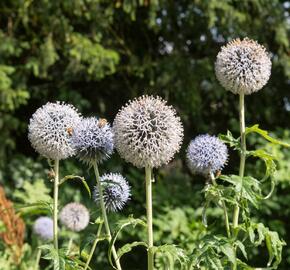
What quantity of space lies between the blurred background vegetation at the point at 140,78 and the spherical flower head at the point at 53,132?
8.77ft

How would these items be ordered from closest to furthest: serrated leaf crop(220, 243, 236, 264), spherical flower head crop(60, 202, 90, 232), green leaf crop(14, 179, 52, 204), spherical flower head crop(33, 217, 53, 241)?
serrated leaf crop(220, 243, 236, 264)
spherical flower head crop(60, 202, 90, 232)
spherical flower head crop(33, 217, 53, 241)
green leaf crop(14, 179, 52, 204)

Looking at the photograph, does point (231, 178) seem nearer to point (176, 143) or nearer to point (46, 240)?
point (176, 143)

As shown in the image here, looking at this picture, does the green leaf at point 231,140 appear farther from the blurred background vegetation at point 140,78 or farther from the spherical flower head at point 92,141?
the blurred background vegetation at point 140,78

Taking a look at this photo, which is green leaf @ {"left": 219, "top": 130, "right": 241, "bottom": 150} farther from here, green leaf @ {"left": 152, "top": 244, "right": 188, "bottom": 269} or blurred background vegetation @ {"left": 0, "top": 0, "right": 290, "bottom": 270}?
blurred background vegetation @ {"left": 0, "top": 0, "right": 290, "bottom": 270}

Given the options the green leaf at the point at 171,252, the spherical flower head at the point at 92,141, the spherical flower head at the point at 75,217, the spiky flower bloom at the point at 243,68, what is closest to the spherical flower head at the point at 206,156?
the spiky flower bloom at the point at 243,68

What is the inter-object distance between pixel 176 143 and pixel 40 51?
349 cm

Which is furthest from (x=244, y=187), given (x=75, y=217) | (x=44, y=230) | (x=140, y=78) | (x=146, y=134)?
(x=140, y=78)

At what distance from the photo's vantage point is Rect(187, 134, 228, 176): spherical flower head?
290cm

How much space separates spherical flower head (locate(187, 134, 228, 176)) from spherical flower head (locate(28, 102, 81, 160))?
644 millimetres

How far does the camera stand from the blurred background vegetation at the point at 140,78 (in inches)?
215

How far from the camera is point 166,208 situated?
5.56 m

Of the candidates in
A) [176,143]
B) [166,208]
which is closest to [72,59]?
[166,208]

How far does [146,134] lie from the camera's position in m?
2.19

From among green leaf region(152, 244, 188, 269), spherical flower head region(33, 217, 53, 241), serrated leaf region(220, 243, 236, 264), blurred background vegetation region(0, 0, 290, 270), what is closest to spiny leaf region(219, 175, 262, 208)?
serrated leaf region(220, 243, 236, 264)
